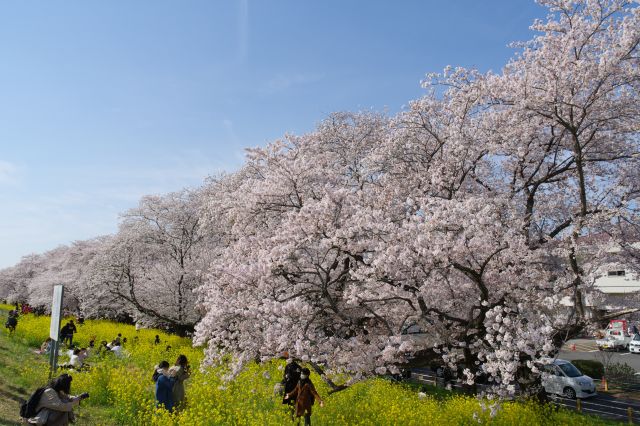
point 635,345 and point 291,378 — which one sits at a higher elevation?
point 291,378

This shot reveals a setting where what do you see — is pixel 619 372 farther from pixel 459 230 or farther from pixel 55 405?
pixel 55 405

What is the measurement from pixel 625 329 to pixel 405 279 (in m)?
33.1

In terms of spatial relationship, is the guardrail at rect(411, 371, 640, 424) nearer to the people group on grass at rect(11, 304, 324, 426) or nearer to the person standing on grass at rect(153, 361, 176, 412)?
the people group on grass at rect(11, 304, 324, 426)

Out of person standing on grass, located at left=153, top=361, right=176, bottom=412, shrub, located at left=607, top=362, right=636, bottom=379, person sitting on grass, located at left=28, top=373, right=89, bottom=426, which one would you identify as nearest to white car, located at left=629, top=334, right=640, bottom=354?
shrub, located at left=607, top=362, right=636, bottom=379

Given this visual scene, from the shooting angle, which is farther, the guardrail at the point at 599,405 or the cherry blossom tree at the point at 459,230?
the guardrail at the point at 599,405

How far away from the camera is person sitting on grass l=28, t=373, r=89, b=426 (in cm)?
635

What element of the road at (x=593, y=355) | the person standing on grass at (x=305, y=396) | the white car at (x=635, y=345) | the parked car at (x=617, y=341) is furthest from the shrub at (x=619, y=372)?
the person standing on grass at (x=305, y=396)

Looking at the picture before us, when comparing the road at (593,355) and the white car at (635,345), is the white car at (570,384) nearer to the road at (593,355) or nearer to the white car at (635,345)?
the road at (593,355)

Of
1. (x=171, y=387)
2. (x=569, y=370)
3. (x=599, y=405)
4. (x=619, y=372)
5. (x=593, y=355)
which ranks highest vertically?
(x=171, y=387)

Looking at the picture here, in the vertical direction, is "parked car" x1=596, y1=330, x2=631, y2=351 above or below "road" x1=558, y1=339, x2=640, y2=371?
above

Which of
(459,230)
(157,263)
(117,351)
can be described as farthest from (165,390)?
(157,263)

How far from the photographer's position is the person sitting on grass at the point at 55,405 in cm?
635

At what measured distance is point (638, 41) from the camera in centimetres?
907

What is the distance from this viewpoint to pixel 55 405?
6.37 m
